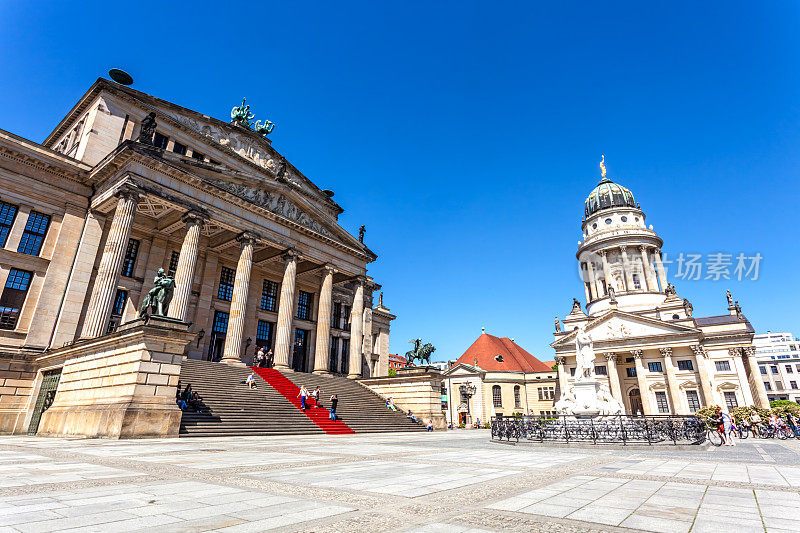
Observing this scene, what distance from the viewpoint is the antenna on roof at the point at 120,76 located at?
3064 cm

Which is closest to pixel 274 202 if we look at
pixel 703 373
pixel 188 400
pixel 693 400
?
pixel 188 400

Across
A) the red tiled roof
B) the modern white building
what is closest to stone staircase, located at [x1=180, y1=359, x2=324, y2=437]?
the red tiled roof

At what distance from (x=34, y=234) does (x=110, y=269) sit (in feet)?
22.4

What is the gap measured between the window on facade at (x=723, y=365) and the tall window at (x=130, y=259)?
69.3 meters

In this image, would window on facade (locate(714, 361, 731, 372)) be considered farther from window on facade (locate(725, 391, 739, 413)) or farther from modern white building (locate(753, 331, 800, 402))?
modern white building (locate(753, 331, 800, 402))

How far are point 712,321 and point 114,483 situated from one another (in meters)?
83.3

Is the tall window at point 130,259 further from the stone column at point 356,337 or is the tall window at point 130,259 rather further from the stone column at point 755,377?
the stone column at point 755,377

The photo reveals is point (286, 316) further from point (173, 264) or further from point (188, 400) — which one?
point (188, 400)

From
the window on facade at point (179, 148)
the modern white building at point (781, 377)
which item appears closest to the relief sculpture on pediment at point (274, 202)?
the window on facade at point (179, 148)

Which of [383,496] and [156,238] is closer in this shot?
[383,496]

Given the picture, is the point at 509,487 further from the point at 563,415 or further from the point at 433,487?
the point at 563,415

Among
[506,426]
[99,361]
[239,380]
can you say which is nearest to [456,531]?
[506,426]

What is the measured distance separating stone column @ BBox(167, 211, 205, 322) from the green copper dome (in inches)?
2901

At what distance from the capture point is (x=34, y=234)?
25.2m
